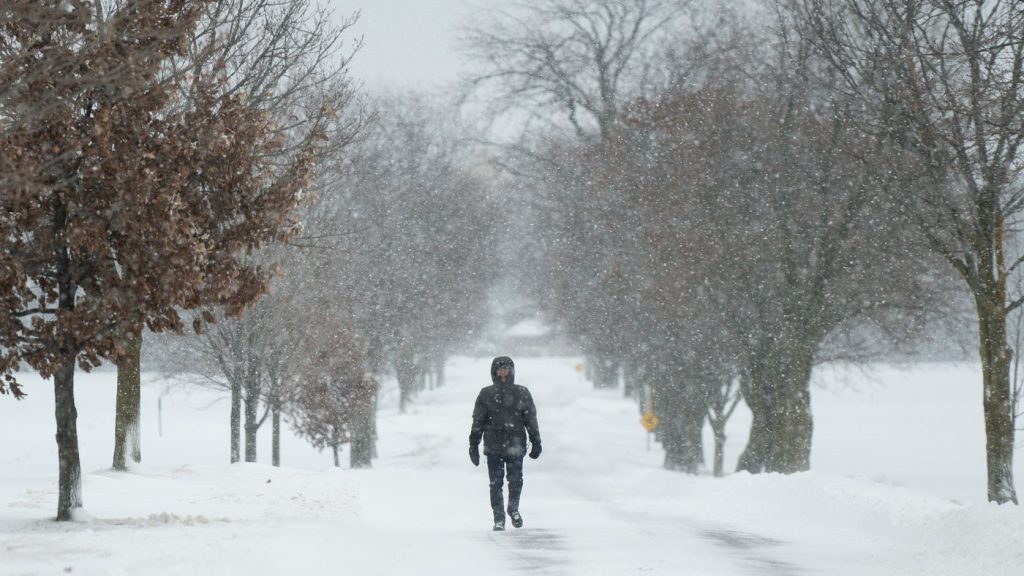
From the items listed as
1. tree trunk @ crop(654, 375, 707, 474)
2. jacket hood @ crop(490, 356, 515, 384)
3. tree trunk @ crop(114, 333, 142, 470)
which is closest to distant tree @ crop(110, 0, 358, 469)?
tree trunk @ crop(114, 333, 142, 470)

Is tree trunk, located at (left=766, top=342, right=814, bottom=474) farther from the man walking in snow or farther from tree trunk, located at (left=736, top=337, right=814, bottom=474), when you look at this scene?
the man walking in snow

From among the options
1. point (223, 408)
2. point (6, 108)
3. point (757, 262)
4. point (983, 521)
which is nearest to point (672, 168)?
point (757, 262)

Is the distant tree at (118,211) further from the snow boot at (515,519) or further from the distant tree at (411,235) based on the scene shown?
the distant tree at (411,235)

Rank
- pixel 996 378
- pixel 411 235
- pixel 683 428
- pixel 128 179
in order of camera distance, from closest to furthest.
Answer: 1. pixel 128 179
2. pixel 996 378
3. pixel 683 428
4. pixel 411 235

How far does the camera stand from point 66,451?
40.2 feet

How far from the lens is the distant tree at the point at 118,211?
1089 cm

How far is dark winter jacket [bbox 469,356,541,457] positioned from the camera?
12.8 m

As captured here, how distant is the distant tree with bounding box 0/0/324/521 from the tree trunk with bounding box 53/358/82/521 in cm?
1

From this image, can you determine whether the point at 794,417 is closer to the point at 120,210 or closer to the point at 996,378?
the point at 996,378

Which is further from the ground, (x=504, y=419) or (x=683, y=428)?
(x=504, y=419)

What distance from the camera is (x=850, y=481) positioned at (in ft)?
55.9

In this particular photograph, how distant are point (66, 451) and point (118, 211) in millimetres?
2825

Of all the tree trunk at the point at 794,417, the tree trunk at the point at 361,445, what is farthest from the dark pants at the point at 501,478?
the tree trunk at the point at 361,445

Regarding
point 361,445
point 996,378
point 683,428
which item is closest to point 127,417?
point 996,378
